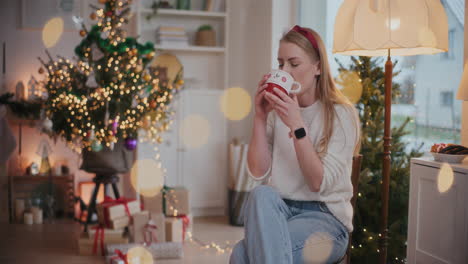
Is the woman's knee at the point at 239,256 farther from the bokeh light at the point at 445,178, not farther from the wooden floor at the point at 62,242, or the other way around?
the wooden floor at the point at 62,242

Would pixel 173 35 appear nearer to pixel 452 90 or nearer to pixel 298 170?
pixel 452 90

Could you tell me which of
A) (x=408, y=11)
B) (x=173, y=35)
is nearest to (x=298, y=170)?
(x=408, y=11)

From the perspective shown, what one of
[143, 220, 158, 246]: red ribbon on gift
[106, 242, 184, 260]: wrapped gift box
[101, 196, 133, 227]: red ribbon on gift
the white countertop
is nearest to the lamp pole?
the white countertop

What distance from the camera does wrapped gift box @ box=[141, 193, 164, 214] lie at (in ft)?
12.1

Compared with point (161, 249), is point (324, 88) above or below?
above

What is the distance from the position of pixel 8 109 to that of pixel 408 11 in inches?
142

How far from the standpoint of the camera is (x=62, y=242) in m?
3.62

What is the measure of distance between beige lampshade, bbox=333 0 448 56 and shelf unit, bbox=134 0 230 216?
249 cm

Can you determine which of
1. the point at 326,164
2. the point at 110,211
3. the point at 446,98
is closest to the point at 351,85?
the point at 446,98

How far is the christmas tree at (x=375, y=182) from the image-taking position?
265cm

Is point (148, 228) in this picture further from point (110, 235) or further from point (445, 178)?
point (445, 178)

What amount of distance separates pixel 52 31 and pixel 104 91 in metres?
1.51

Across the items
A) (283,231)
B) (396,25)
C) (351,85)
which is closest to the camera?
(283,231)

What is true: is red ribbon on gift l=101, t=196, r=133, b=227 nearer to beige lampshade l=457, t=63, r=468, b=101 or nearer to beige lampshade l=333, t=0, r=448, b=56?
beige lampshade l=333, t=0, r=448, b=56
